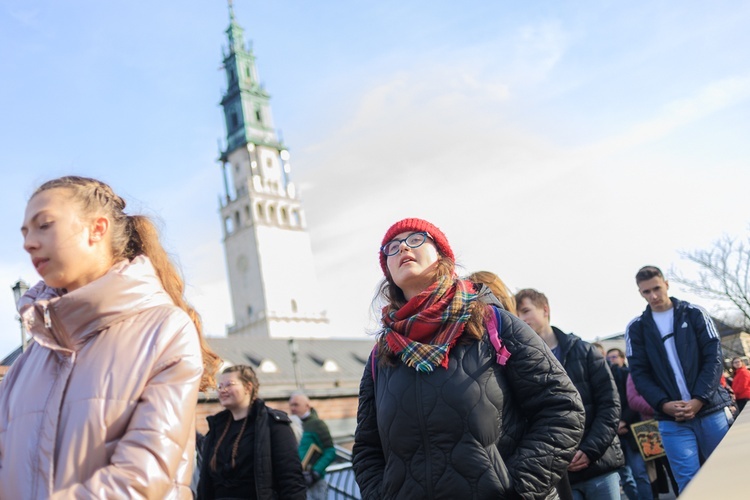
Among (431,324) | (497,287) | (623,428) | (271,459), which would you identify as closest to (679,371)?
(497,287)

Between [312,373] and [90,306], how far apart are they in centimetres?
6519

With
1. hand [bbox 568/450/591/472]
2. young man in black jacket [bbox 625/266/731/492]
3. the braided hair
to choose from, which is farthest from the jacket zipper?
young man in black jacket [bbox 625/266/731/492]

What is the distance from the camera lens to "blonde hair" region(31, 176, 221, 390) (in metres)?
3.03

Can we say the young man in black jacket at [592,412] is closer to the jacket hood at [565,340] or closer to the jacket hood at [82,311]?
the jacket hood at [565,340]

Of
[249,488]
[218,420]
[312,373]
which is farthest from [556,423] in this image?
[312,373]

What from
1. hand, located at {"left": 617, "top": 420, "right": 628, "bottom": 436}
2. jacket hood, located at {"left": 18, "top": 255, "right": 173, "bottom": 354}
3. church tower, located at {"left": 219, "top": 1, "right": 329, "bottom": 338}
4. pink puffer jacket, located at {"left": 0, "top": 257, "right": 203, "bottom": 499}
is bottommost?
hand, located at {"left": 617, "top": 420, "right": 628, "bottom": 436}

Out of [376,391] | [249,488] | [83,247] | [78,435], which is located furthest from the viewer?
[249,488]

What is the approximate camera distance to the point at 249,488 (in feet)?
20.5

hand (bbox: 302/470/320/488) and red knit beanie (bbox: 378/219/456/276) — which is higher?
red knit beanie (bbox: 378/219/456/276)

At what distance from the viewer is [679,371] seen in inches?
266

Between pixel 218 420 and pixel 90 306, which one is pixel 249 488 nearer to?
pixel 218 420

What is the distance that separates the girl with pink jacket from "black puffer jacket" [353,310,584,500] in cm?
125

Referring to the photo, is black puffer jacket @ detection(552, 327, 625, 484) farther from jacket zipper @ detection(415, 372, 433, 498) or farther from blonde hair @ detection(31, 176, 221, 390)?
blonde hair @ detection(31, 176, 221, 390)

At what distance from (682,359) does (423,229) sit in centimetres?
342
